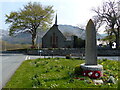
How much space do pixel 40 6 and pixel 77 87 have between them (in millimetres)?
46991

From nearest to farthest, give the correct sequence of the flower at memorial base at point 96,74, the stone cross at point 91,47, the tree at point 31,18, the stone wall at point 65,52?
the flower at memorial base at point 96,74 → the stone cross at point 91,47 → the stone wall at point 65,52 → the tree at point 31,18

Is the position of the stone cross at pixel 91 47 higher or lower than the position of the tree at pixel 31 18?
lower

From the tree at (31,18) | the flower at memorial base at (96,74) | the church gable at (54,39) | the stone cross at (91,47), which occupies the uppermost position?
the tree at (31,18)

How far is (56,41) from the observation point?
56125 mm

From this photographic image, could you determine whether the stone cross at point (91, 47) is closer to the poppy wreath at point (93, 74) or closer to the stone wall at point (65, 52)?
the poppy wreath at point (93, 74)

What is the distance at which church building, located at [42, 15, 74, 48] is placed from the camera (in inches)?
2195

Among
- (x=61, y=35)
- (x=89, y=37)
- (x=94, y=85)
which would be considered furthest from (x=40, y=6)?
(x=94, y=85)

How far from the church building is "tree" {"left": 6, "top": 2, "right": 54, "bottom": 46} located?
3117 millimetres

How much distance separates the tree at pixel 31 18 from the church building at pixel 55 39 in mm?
3117

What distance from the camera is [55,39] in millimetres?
56062

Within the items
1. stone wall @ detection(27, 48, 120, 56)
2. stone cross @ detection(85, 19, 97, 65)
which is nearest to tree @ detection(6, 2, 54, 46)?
stone wall @ detection(27, 48, 120, 56)

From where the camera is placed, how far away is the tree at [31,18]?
51219mm

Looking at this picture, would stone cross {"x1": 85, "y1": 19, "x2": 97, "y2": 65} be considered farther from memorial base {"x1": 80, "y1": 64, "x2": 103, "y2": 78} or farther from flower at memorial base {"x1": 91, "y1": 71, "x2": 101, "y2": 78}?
flower at memorial base {"x1": 91, "y1": 71, "x2": 101, "y2": 78}

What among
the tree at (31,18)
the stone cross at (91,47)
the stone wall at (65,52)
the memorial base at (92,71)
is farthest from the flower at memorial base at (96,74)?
the tree at (31,18)
